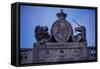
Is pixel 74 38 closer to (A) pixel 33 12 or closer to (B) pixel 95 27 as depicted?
(B) pixel 95 27

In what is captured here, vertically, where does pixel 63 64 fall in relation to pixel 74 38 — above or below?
below

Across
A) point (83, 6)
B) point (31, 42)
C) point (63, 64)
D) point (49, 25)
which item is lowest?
point (63, 64)

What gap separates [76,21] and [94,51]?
46 centimetres

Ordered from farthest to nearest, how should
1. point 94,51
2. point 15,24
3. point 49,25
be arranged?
point 94,51 → point 49,25 → point 15,24

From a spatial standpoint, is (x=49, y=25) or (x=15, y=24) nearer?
(x=15, y=24)

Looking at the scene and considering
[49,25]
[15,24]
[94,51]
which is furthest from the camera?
[94,51]

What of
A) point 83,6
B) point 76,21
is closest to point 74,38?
point 76,21

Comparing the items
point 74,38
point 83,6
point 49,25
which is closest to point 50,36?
point 49,25

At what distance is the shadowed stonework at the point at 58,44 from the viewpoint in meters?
2.94

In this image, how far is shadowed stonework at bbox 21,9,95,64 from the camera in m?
2.94

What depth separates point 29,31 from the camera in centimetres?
290

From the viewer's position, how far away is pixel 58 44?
3.06 meters

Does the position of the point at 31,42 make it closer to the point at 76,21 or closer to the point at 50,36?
the point at 50,36
